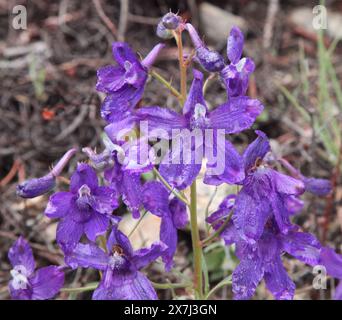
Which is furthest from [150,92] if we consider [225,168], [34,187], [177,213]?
[225,168]

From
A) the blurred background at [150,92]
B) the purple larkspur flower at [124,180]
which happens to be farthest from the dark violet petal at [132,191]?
the blurred background at [150,92]

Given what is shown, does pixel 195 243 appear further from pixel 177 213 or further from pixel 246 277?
pixel 246 277

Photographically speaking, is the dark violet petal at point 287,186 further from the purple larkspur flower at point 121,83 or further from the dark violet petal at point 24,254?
the dark violet petal at point 24,254

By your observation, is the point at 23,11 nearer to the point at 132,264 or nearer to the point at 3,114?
the point at 3,114

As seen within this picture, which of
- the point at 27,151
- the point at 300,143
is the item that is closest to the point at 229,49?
the point at 300,143

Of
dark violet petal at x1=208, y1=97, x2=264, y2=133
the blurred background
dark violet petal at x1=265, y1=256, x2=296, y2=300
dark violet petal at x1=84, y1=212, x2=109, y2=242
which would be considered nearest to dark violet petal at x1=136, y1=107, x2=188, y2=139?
dark violet petal at x1=208, y1=97, x2=264, y2=133

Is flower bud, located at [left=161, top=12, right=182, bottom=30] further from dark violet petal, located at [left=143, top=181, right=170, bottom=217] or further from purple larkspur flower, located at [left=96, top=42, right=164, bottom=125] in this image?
dark violet petal, located at [left=143, top=181, right=170, bottom=217]
